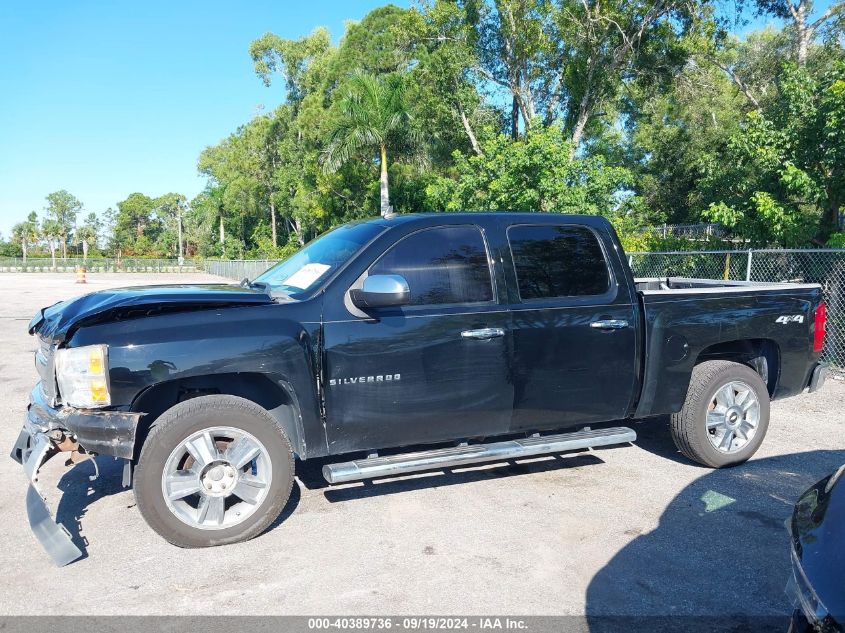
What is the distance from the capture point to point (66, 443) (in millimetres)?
3854

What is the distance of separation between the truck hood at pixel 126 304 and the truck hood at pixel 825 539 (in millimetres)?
3036

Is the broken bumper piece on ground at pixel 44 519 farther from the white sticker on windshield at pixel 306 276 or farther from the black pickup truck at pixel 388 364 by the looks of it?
the white sticker on windshield at pixel 306 276

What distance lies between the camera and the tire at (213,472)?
146 inches

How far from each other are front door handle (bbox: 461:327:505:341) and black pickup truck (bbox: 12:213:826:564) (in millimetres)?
14

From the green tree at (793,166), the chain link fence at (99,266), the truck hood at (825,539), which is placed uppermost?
the green tree at (793,166)

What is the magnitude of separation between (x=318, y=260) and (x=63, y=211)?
12002 cm

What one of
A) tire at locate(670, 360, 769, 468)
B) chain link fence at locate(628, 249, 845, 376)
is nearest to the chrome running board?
tire at locate(670, 360, 769, 468)

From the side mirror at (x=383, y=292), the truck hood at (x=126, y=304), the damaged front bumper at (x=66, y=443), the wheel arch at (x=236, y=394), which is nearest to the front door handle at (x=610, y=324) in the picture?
the side mirror at (x=383, y=292)

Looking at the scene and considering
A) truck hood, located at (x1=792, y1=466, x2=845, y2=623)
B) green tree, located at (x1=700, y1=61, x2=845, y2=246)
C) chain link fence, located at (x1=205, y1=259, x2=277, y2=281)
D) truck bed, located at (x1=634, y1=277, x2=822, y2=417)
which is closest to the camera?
truck hood, located at (x1=792, y1=466, x2=845, y2=623)

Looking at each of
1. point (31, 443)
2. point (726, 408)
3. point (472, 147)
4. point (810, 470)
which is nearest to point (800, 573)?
point (726, 408)

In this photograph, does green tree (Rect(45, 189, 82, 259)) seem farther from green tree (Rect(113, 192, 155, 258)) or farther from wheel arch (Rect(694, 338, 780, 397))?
wheel arch (Rect(694, 338, 780, 397))

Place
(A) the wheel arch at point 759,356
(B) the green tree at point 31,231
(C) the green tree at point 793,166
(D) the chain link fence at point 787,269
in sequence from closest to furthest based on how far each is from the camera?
(A) the wheel arch at point 759,356
(D) the chain link fence at point 787,269
(C) the green tree at point 793,166
(B) the green tree at point 31,231

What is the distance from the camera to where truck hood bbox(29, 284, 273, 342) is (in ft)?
12.2

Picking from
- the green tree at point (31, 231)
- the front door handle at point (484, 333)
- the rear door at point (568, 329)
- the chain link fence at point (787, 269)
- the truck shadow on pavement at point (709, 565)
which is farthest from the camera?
the green tree at point (31, 231)
